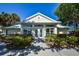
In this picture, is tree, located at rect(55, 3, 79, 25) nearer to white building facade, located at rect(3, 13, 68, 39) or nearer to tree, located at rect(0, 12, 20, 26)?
white building facade, located at rect(3, 13, 68, 39)

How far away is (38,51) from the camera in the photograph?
264 inches

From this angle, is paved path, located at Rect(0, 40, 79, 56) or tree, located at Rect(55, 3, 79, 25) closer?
paved path, located at Rect(0, 40, 79, 56)

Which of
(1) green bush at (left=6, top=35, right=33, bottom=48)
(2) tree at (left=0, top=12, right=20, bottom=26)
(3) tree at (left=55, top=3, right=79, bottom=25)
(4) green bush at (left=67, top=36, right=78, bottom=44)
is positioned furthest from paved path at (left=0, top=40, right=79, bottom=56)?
(3) tree at (left=55, top=3, right=79, bottom=25)

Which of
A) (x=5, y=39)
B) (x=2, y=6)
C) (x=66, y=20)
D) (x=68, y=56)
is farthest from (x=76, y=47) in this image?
(x=2, y=6)

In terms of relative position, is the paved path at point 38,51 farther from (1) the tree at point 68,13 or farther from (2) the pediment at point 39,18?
(1) the tree at point 68,13

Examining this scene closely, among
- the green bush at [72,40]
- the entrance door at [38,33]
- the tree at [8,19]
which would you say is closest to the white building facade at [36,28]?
the entrance door at [38,33]

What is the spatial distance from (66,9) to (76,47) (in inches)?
62.0

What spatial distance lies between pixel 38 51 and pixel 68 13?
6.37ft

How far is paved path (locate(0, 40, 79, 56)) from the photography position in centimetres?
652

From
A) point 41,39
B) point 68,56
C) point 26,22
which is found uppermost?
point 26,22

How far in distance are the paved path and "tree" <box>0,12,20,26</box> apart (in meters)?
0.90

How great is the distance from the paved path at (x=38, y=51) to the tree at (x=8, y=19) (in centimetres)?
90

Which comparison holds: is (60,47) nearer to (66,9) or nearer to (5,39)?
(66,9)

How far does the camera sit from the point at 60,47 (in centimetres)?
684
